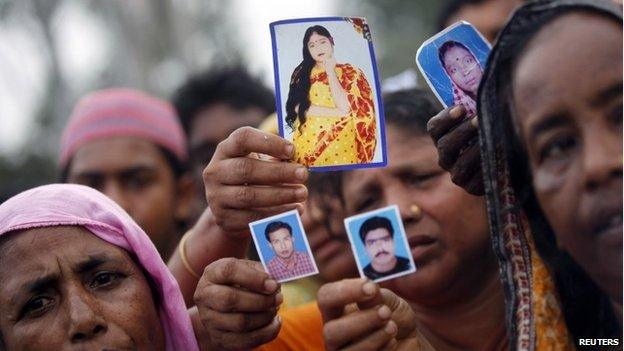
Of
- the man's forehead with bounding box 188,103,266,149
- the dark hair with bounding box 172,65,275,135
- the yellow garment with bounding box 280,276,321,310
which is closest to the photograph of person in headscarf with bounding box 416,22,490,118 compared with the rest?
the yellow garment with bounding box 280,276,321,310

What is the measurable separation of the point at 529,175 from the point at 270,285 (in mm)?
636

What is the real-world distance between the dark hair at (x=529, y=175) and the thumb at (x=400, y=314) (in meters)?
0.28

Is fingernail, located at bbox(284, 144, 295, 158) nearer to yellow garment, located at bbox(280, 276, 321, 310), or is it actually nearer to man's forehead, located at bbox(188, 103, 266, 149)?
yellow garment, located at bbox(280, 276, 321, 310)

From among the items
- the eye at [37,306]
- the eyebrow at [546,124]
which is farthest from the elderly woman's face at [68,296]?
the eyebrow at [546,124]

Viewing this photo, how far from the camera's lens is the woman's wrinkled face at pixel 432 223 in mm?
2424

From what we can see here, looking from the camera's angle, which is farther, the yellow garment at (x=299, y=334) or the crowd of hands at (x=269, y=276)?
the yellow garment at (x=299, y=334)

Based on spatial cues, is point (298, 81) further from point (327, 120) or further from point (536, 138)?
point (536, 138)

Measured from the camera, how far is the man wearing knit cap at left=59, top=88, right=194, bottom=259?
4168mm

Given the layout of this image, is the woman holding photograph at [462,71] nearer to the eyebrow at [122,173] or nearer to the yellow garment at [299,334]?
the yellow garment at [299,334]

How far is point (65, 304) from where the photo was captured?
6.83 ft

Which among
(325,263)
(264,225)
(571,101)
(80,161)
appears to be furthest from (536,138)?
(80,161)

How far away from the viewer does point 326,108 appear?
2.06 metres

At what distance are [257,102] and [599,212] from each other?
3529mm

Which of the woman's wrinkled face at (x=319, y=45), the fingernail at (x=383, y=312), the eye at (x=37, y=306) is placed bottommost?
the fingernail at (x=383, y=312)
